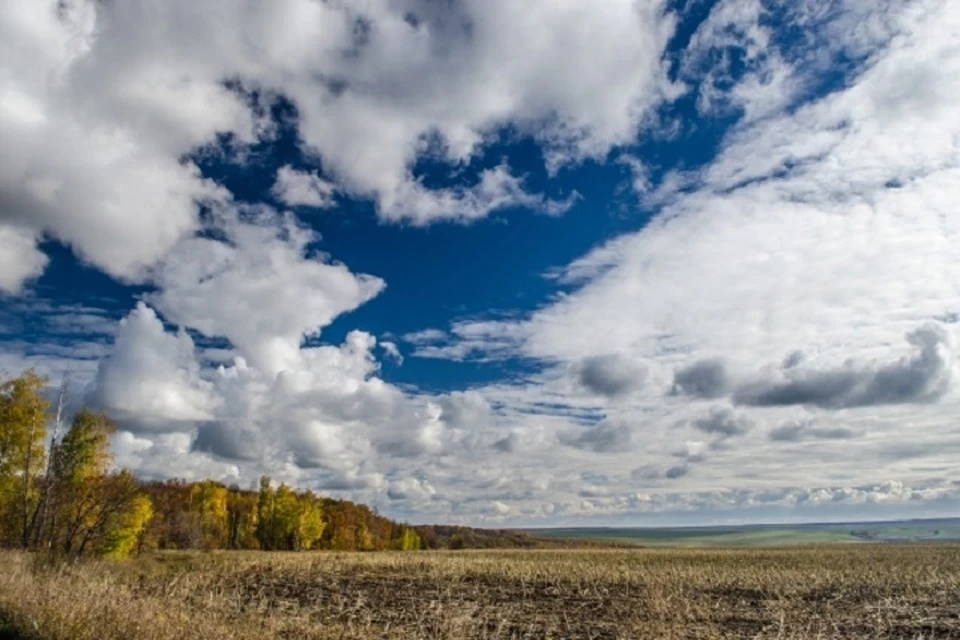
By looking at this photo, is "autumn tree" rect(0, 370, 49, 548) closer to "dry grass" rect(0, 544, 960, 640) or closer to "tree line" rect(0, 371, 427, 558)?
"tree line" rect(0, 371, 427, 558)

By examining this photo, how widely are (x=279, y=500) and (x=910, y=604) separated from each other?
3379 inches

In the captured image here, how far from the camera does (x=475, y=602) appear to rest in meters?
24.7

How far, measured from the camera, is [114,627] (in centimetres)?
1164

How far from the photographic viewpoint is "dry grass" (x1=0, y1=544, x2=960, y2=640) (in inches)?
533

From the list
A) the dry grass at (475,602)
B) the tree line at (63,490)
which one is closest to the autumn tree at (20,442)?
the tree line at (63,490)

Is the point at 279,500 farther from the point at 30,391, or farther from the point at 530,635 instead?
the point at 530,635

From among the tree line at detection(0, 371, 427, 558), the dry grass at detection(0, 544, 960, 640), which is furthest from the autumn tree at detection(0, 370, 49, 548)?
the dry grass at detection(0, 544, 960, 640)

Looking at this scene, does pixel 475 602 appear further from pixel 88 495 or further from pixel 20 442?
pixel 20 442

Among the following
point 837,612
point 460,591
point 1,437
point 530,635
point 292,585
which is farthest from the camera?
point 1,437

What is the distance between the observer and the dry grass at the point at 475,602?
44.4ft

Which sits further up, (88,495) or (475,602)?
(88,495)

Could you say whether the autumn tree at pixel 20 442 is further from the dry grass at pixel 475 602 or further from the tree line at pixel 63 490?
the dry grass at pixel 475 602

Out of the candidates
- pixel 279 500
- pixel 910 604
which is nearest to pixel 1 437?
pixel 910 604

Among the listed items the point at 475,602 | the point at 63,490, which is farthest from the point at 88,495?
the point at 475,602
